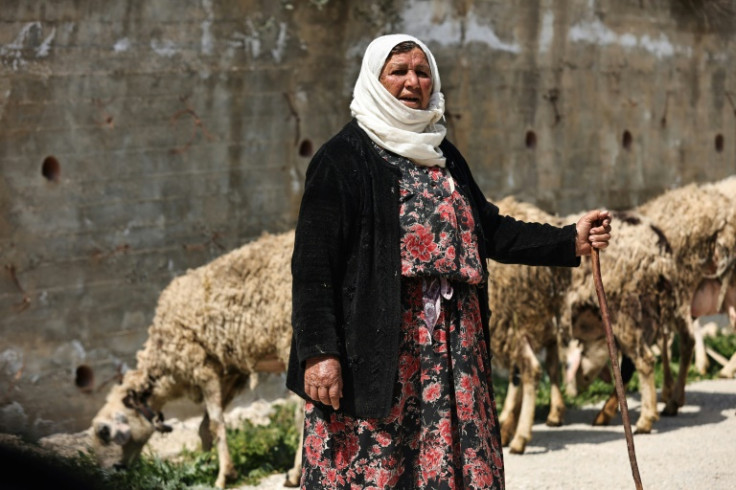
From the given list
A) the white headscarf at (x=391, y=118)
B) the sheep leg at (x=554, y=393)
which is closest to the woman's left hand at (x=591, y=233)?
the white headscarf at (x=391, y=118)

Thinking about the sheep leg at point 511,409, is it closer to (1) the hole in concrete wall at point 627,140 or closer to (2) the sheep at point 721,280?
(2) the sheep at point 721,280

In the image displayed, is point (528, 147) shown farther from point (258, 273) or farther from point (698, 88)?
point (258, 273)

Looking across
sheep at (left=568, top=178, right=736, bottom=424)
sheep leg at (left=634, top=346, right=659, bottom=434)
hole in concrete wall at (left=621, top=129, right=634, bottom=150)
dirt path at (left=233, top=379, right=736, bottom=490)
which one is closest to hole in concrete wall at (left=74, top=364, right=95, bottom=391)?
dirt path at (left=233, top=379, right=736, bottom=490)

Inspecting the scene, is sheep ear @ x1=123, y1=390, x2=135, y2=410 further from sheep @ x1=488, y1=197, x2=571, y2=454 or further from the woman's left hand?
the woman's left hand

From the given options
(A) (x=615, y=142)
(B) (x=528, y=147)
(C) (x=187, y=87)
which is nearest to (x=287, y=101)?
(C) (x=187, y=87)

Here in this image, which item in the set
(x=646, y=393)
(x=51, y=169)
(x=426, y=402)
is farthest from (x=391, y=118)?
(x=646, y=393)

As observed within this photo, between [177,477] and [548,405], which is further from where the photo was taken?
[548,405]

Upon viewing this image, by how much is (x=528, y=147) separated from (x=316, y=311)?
9061 mm

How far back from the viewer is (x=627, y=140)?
14141mm

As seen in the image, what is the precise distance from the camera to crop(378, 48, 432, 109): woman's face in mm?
4395

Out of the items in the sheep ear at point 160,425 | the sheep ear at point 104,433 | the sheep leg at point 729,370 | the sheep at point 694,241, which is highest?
the sheep at point 694,241

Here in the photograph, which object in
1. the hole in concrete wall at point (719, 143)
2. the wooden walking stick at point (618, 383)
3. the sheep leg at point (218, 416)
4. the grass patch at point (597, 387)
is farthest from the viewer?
the hole in concrete wall at point (719, 143)

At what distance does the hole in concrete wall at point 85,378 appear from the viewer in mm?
9320

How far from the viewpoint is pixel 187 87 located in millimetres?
9906
